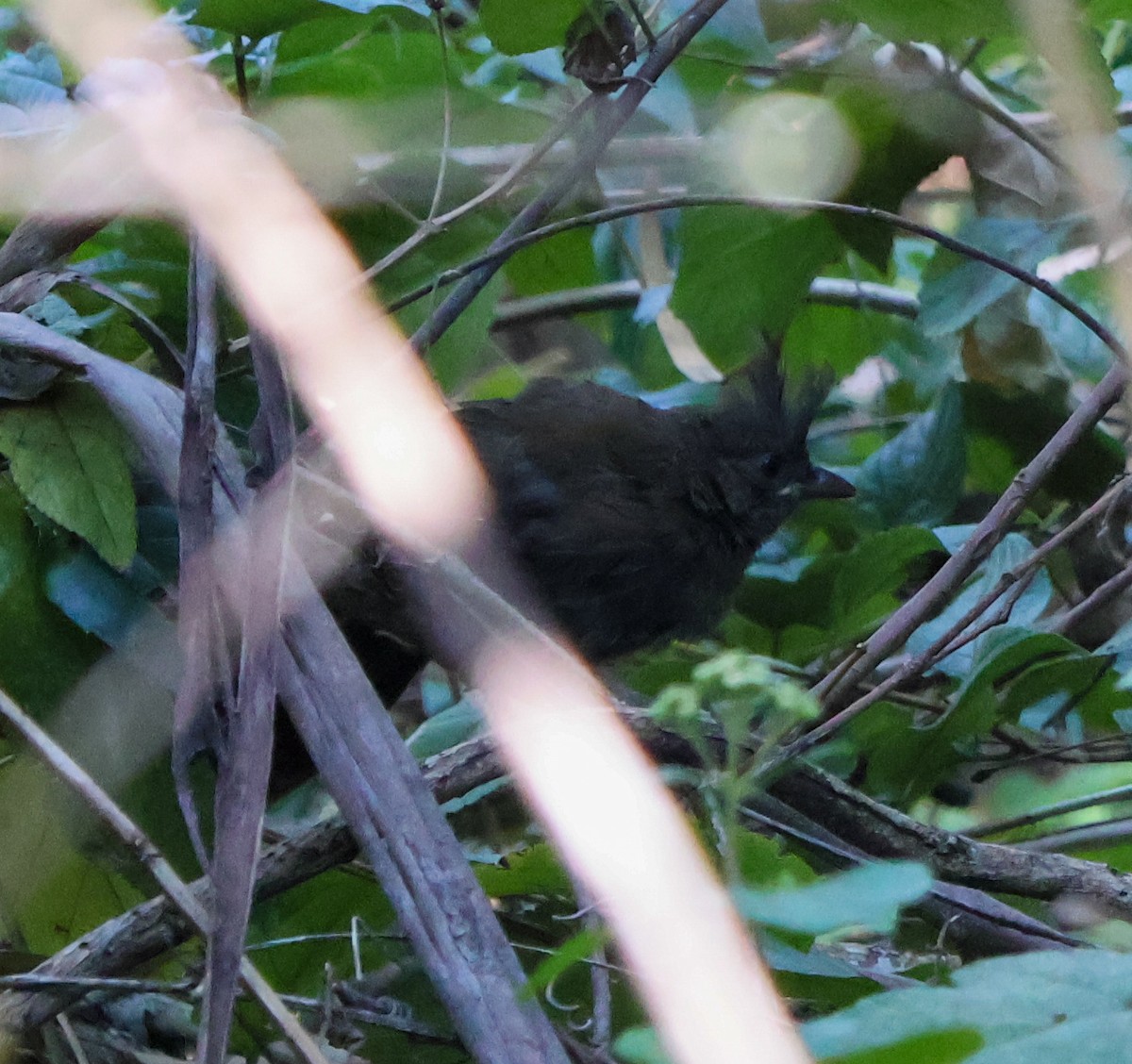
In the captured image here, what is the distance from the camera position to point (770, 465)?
2.97 m

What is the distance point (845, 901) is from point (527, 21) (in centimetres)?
127

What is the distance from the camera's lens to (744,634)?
92.9 inches

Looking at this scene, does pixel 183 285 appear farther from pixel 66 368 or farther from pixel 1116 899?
pixel 1116 899

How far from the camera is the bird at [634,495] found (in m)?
2.54

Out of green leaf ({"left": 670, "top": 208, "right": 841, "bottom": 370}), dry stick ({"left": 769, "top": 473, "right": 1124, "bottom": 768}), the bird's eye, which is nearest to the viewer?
dry stick ({"left": 769, "top": 473, "right": 1124, "bottom": 768})

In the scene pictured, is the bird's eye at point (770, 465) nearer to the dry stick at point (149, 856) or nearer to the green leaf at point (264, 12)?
the green leaf at point (264, 12)

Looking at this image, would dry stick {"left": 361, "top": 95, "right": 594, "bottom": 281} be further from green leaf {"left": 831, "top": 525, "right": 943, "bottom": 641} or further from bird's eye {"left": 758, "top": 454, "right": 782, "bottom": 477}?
bird's eye {"left": 758, "top": 454, "right": 782, "bottom": 477}

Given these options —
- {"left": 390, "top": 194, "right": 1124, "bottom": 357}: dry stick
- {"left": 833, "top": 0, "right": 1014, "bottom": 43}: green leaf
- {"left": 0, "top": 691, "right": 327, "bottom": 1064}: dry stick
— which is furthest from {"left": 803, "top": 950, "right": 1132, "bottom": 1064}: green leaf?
{"left": 833, "top": 0, "right": 1014, "bottom": 43}: green leaf

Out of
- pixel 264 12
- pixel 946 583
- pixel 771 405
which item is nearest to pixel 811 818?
pixel 946 583

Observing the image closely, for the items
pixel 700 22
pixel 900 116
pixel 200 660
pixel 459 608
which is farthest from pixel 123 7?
pixel 900 116

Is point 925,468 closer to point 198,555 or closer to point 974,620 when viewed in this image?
point 974,620

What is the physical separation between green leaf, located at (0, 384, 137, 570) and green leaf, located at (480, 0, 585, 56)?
2.05 ft

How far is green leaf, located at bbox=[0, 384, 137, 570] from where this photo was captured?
1.47m

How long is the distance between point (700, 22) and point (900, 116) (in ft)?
2.05
